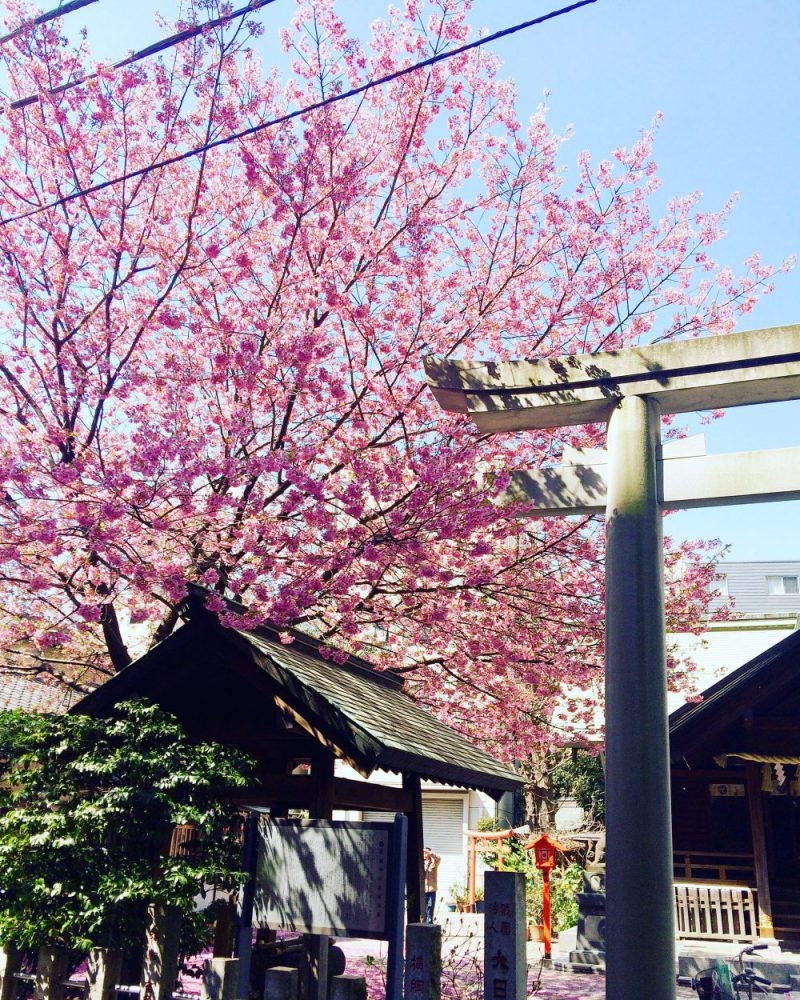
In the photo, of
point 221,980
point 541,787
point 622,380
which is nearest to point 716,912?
point 541,787

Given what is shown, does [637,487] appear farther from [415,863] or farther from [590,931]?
[590,931]

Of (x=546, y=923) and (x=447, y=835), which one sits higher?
(x=447, y=835)

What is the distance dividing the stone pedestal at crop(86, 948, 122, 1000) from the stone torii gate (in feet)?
12.3

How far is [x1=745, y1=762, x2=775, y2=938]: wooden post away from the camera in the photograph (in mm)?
14375

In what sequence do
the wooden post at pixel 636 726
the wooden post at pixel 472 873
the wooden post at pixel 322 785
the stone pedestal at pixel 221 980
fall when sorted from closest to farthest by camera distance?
the wooden post at pixel 636 726, the stone pedestal at pixel 221 980, the wooden post at pixel 322 785, the wooden post at pixel 472 873

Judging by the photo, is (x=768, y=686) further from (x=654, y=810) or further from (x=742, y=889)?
(x=654, y=810)

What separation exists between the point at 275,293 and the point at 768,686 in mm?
10817

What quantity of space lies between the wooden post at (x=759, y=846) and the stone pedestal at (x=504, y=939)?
10.3 metres

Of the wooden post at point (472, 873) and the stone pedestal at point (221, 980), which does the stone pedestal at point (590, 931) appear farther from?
the stone pedestal at point (221, 980)

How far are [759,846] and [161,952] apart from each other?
A: 12243 millimetres

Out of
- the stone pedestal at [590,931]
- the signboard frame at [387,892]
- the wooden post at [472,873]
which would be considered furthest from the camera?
the wooden post at [472,873]

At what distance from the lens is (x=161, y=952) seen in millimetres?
6312

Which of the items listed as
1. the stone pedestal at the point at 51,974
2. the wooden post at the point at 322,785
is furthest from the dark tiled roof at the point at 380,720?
the stone pedestal at the point at 51,974

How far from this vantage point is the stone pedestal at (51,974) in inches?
262
